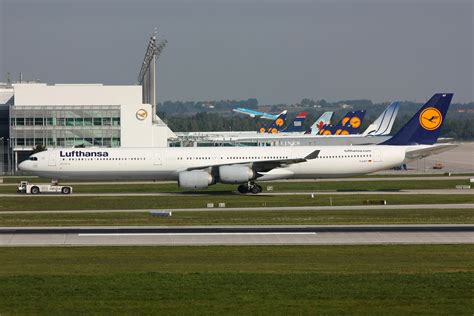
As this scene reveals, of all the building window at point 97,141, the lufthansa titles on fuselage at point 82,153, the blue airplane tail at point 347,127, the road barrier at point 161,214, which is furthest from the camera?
the blue airplane tail at point 347,127

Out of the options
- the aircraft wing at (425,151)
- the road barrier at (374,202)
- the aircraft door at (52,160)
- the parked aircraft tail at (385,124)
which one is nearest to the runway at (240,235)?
the road barrier at (374,202)

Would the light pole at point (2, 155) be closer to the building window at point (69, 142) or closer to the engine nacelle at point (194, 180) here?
the building window at point (69, 142)

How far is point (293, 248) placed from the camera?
3553cm

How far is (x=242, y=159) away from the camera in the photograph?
66562mm

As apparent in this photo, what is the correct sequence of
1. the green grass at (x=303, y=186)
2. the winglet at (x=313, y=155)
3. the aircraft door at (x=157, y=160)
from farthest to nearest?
the green grass at (x=303, y=186), the aircraft door at (x=157, y=160), the winglet at (x=313, y=155)

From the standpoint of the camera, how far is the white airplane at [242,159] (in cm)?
6619

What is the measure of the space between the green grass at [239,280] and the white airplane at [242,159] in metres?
30.6

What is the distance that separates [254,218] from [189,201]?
11930mm

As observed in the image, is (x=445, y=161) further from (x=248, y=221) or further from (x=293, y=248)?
(x=293, y=248)

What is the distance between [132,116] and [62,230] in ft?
215

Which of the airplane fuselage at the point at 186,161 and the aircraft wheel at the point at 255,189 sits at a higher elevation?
the airplane fuselage at the point at 186,161

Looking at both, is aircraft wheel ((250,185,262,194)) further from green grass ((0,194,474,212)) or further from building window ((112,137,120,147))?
building window ((112,137,120,147))

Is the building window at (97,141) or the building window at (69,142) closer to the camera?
the building window at (69,142)

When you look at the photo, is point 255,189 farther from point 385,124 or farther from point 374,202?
point 385,124
